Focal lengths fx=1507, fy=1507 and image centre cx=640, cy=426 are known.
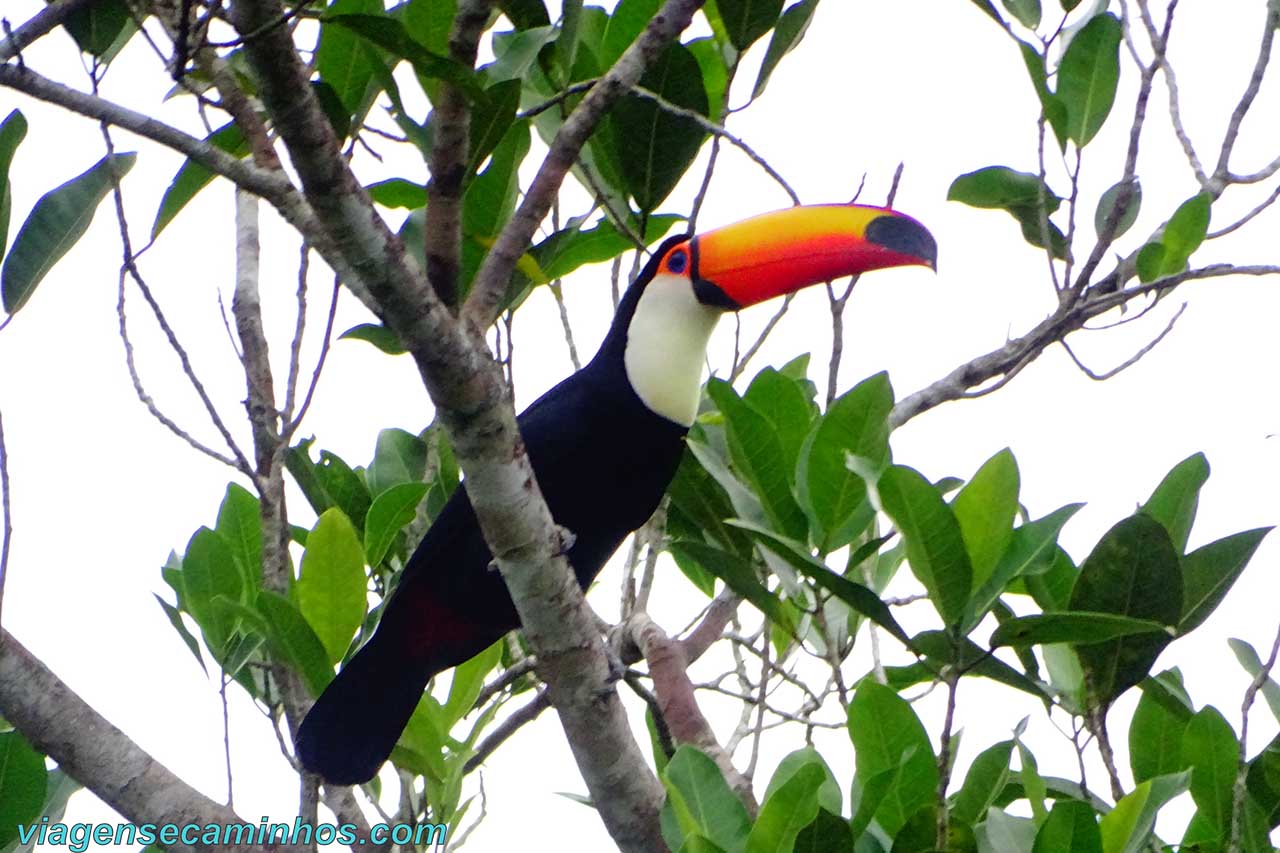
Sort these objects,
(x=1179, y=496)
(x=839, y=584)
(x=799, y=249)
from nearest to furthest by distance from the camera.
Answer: (x=839, y=584), (x=1179, y=496), (x=799, y=249)

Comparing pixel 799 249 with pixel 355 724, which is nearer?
pixel 355 724

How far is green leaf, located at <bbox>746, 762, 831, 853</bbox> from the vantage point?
201 cm

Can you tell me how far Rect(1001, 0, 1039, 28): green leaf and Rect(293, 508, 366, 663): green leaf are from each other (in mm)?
1861

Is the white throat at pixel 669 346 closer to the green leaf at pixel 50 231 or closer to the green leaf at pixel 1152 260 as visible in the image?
the green leaf at pixel 1152 260

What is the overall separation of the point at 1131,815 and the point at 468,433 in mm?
1183

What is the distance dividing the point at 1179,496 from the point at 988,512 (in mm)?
480

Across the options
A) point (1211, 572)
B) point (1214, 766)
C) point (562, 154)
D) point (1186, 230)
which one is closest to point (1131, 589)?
point (1211, 572)

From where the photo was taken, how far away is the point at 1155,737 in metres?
2.55

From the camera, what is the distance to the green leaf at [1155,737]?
253 cm

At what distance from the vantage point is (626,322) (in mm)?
4359

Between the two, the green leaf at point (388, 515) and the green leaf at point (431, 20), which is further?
the green leaf at point (388, 515)

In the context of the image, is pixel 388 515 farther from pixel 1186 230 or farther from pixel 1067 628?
pixel 1186 230

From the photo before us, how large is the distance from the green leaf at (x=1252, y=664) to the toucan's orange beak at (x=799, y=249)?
4.62ft

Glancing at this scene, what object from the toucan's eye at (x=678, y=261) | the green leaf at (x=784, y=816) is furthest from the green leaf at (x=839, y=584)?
the toucan's eye at (x=678, y=261)
